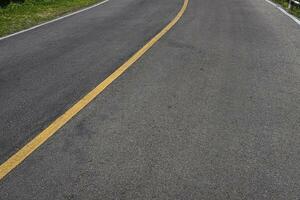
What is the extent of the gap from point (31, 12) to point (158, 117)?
976cm

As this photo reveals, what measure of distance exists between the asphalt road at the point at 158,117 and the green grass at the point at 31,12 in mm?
2097

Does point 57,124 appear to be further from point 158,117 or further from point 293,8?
point 293,8

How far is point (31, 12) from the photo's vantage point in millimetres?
13414

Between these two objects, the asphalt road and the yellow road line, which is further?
the yellow road line

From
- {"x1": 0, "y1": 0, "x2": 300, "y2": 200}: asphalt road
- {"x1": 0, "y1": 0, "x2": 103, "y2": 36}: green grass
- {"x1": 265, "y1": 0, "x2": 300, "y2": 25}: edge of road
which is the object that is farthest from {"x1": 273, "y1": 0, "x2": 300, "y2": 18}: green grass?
{"x1": 0, "y1": 0, "x2": 103, "y2": 36}: green grass

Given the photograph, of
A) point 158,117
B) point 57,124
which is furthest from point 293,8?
point 57,124

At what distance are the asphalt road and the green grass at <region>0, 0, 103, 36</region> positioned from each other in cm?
210

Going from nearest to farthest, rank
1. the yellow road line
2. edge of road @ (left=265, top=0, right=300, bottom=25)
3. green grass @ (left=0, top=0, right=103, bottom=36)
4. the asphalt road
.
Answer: the asphalt road < the yellow road line < green grass @ (left=0, top=0, right=103, bottom=36) < edge of road @ (left=265, top=0, right=300, bottom=25)

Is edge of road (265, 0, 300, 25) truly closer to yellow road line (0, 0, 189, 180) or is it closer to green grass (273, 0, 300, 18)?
green grass (273, 0, 300, 18)

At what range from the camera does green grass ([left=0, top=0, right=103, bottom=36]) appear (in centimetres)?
1134

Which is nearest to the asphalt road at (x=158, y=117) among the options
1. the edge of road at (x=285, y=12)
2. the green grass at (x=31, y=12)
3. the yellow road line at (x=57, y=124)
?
the yellow road line at (x=57, y=124)

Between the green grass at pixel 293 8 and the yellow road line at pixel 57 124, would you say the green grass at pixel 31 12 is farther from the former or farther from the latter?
the green grass at pixel 293 8

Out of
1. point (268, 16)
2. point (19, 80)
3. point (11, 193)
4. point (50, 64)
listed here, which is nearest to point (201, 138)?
point (11, 193)

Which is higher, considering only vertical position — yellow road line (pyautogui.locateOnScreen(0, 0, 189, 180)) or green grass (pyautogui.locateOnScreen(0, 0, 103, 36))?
yellow road line (pyautogui.locateOnScreen(0, 0, 189, 180))
